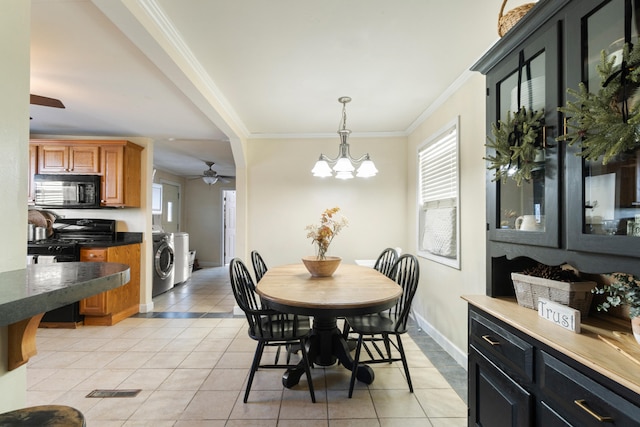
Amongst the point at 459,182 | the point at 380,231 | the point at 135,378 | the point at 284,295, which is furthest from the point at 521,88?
the point at 135,378

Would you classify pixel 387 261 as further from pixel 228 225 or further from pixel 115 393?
pixel 228 225

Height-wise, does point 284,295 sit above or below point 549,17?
below

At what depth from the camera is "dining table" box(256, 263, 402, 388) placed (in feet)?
6.27

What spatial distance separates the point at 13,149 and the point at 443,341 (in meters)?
3.33

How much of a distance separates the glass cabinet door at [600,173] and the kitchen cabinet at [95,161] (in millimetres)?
4443

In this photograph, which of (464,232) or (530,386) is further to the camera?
(464,232)

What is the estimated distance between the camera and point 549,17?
50.0 inches

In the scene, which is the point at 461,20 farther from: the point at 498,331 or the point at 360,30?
the point at 498,331

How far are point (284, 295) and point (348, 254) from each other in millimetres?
2266

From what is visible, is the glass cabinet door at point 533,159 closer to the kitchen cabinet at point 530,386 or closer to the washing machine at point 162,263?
the kitchen cabinet at point 530,386

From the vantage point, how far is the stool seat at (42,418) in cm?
73

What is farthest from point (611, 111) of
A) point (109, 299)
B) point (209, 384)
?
point (109, 299)

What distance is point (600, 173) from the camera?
1.09 m

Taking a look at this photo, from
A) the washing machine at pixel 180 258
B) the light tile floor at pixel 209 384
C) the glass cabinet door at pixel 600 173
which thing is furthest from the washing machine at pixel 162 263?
the glass cabinet door at pixel 600 173
